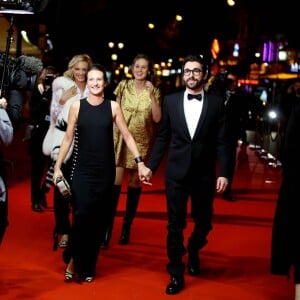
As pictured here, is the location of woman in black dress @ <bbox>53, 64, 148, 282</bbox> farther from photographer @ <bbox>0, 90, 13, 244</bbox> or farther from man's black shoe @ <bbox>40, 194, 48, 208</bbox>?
man's black shoe @ <bbox>40, 194, 48, 208</bbox>

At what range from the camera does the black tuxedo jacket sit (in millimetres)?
6023

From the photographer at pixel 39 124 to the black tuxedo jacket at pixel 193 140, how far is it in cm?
270

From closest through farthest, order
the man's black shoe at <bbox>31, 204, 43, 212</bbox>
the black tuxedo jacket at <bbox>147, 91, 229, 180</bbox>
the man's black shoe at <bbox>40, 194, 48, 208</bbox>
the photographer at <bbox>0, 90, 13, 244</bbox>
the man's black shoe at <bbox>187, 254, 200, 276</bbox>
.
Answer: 1. the photographer at <bbox>0, 90, 13, 244</bbox>
2. the black tuxedo jacket at <bbox>147, 91, 229, 180</bbox>
3. the man's black shoe at <bbox>187, 254, 200, 276</bbox>
4. the man's black shoe at <bbox>31, 204, 43, 212</bbox>
5. the man's black shoe at <bbox>40, 194, 48, 208</bbox>

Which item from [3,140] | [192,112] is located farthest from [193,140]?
[3,140]

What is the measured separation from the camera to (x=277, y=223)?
5.14 meters

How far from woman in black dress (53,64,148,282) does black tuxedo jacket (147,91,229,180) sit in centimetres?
28

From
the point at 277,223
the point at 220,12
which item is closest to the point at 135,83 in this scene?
the point at 277,223

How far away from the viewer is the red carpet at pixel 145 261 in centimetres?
580

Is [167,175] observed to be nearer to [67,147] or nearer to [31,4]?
[67,147]

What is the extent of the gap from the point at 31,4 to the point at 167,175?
72.7 inches

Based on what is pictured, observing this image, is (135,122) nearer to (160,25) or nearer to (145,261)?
(145,261)

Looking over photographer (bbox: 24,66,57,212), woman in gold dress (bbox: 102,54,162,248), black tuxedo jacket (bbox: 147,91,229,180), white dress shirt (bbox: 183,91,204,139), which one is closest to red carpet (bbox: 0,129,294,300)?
photographer (bbox: 24,66,57,212)

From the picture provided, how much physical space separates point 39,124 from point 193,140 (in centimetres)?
329

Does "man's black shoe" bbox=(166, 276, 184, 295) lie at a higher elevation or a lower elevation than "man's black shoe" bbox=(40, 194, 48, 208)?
lower
